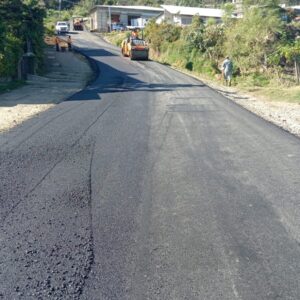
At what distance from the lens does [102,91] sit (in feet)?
68.4

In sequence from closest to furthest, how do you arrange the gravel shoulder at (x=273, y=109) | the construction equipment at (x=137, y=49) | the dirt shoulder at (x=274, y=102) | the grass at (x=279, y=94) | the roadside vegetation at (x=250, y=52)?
the gravel shoulder at (x=273, y=109) → the dirt shoulder at (x=274, y=102) → the grass at (x=279, y=94) → the roadside vegetation at (x=250, y=52) → the construction equipment at (x=137, y=49)

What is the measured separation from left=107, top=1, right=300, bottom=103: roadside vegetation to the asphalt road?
12077 millimetres

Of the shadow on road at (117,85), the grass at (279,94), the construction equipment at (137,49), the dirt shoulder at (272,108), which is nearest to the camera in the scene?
the dirt shoulder at (272,108)

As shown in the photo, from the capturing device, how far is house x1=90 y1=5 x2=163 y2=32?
75000 mm

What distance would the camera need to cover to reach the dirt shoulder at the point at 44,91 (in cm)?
1487

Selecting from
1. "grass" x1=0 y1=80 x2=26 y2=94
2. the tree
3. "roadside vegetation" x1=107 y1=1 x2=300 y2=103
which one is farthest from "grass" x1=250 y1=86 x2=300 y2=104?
"grass" x1=0 y1=80 x2=26 y2=94

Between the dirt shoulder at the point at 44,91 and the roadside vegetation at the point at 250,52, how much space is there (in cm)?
913

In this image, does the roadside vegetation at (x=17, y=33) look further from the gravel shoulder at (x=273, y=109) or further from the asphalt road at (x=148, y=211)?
the gravel shoulder at (x=273, y=109)

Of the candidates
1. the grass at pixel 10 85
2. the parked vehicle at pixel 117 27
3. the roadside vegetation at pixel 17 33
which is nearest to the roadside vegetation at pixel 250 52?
the roadside vegetation at pixel 17 33

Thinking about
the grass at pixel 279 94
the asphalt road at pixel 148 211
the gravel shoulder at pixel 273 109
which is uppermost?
the grass at pixel 279 94

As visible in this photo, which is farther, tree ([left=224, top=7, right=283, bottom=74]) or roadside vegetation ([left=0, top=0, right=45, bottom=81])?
tree ([left=224, top=7, right=283, bottom=74])

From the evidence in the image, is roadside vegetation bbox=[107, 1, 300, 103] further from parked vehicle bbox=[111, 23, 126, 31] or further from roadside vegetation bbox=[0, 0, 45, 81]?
parked vehicle bbox=[111, 23, 126, 31]

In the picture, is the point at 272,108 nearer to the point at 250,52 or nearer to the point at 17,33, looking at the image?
the point at 250,52

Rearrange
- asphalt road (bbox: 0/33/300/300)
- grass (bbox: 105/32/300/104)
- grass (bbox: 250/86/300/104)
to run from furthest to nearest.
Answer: grass (bbox: 105/32/300/104)
grass (bbox: 250/86/300/104)
asphalt road (bbox: 0/33/300/300)
